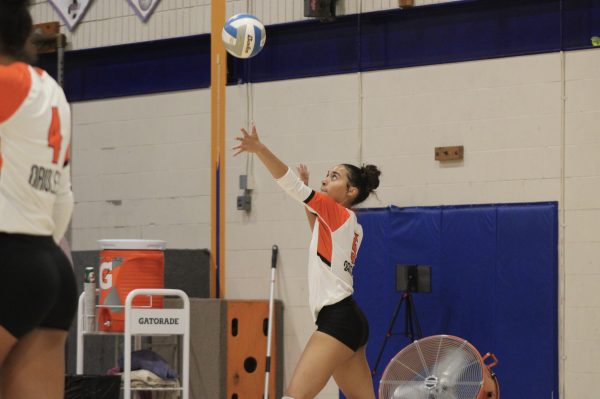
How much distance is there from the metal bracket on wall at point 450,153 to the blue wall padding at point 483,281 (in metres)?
0.46

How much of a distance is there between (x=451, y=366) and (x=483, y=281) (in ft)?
7.21

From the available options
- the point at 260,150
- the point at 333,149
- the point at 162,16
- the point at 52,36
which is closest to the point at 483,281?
the point at 333,149

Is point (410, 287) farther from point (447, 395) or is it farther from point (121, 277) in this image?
point (121, 277)

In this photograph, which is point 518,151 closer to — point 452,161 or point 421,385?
point 452,161

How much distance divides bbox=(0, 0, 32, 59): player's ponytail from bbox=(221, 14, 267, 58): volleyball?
208 inches

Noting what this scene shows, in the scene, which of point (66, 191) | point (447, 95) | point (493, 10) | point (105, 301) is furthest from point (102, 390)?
A: point (493, 10)

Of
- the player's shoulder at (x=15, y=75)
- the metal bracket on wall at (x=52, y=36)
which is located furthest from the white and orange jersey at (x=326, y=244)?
the metal bracket on wall at (x=52, y=36)

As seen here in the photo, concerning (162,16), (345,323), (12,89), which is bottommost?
(345,323)

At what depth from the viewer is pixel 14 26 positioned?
8.86 ft

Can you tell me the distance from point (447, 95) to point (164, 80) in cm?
335

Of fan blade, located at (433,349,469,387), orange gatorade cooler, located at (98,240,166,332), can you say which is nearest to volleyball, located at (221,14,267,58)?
orange gatorade cooler, located at (98,240,166,332)

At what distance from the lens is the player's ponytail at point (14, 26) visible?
2.67 metres

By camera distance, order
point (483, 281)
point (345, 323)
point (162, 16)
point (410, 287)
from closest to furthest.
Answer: point (345, 323), point (483, 281), point (410, 287), point (162, 16)

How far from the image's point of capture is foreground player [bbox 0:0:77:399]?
260cm
